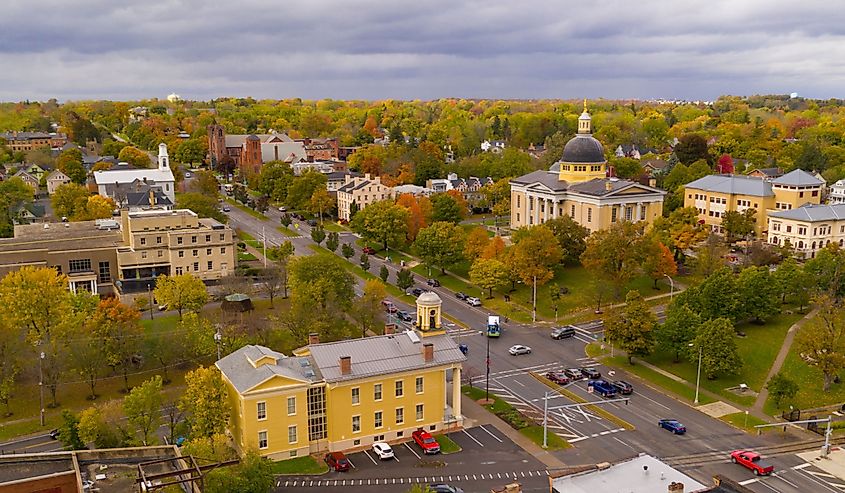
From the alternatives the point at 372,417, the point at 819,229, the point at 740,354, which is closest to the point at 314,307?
the point at 372,417

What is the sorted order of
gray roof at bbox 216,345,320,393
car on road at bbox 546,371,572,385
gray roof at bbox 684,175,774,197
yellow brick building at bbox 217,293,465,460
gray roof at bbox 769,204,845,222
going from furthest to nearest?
gray roof at bbox 684,175,774,197
gray roof at bbox 769,204,845,222
car on road at bbox 546,371,572,385
yellow brick building at bbox 217,293,465,460
gray roof at bbox 216,345,320,393

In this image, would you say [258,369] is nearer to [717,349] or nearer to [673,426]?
[673,426]

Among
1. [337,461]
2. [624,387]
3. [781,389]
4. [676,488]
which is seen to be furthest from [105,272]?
[781,389]

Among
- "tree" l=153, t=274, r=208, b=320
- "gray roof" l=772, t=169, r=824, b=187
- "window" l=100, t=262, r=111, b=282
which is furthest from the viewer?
"gray roof" l=772, t=169, r=824, b=187

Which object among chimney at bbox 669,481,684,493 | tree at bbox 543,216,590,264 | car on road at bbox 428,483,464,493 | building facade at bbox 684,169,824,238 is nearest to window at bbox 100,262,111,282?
tree at bbox 543,216,590,264

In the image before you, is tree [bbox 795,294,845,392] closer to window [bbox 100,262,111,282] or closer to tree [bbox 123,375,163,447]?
tree [bbox 123,375,163,447]

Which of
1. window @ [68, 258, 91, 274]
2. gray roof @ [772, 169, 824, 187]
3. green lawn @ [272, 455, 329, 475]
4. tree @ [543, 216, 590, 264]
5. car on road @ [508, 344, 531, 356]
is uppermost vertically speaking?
gray roof @ [772, 169, 824, 187]

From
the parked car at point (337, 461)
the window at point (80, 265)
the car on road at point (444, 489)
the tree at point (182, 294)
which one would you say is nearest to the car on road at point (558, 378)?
the car on road at point (444, 489)
